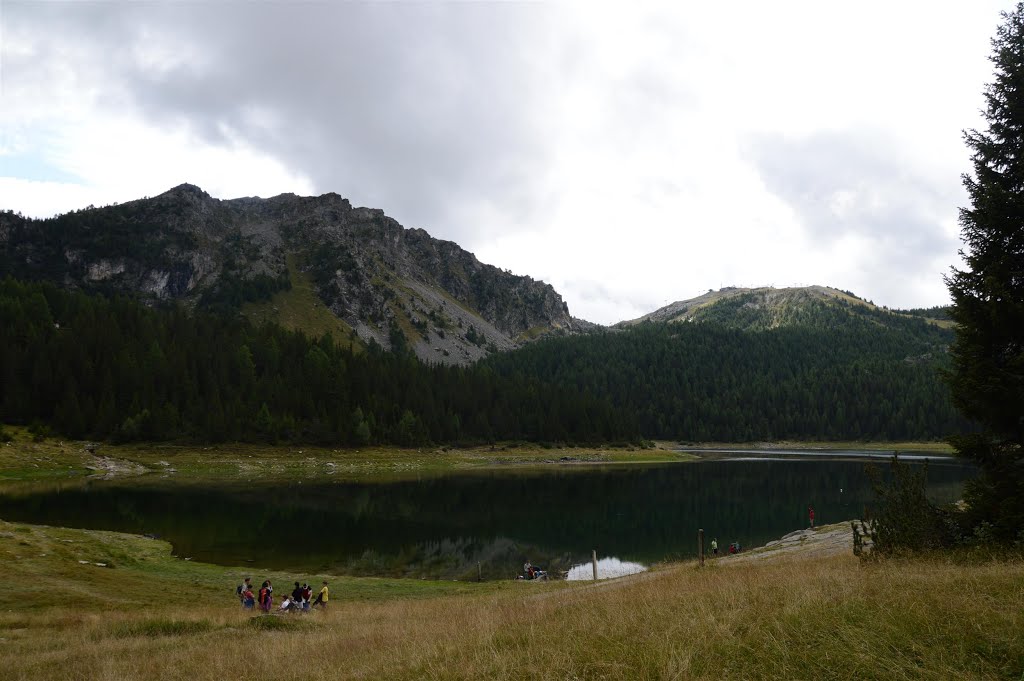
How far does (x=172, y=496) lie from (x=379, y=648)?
69.6m

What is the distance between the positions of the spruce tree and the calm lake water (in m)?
31.2

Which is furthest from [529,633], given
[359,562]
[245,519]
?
[245,519]

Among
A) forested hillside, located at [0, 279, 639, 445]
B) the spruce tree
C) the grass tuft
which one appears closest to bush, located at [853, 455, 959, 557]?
the spruce tree

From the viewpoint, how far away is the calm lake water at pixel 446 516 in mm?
44781

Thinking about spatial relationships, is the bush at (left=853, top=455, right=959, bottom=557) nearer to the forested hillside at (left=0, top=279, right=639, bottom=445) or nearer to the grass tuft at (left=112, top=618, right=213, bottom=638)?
the grass tuft at (left=112, top=618, right=213, bottom=638)

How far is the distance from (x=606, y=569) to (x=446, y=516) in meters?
25.0

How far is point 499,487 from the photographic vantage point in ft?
291

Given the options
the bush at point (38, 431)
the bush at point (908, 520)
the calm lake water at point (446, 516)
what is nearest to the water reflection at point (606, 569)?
the calm lake water at point (446, 516)

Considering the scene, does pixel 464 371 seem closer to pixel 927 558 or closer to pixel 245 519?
pixel 245 519

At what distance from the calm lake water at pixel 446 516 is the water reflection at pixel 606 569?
1167 millimetres

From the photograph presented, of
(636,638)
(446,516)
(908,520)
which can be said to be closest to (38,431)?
(446,516)

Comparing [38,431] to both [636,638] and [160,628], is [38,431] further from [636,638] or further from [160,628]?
[636,638]

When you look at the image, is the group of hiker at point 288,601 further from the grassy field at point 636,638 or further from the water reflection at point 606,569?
the water reflection at point 606,569

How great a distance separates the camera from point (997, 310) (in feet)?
50.4
